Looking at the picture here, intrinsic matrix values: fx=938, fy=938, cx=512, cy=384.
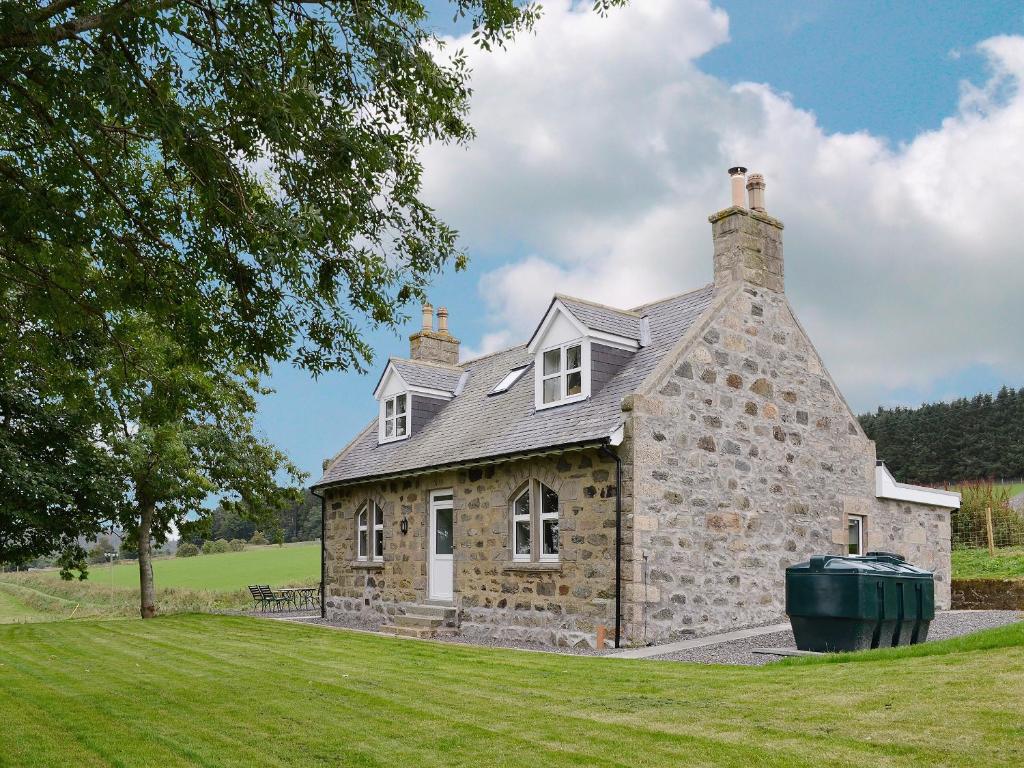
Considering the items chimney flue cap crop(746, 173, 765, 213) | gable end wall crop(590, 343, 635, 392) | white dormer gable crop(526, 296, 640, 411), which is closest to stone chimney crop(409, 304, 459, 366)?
white dormer gable crop(526, 296, 640, 411)

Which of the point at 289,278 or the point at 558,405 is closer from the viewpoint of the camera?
the point at 289,278

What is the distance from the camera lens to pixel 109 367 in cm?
1380

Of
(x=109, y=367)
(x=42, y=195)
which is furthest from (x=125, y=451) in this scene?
(x=42, y=195)

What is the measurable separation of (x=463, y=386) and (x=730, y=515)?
9.62 meters

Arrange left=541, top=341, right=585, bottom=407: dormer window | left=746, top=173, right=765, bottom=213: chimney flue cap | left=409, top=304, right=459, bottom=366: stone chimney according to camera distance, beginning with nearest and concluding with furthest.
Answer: left=541, top=341, right=585, bottom=407: dormer window
left=746, top=173, right=765, bottom=213: chimney flue cap
left=409, top=304, right=459, bottom=366: stone chimney

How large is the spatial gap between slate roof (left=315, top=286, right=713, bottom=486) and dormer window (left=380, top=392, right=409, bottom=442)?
0.87ft

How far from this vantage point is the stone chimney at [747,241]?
18.2 meters

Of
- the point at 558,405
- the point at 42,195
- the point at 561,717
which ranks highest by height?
the point at 42,195

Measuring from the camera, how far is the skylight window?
21.6 m

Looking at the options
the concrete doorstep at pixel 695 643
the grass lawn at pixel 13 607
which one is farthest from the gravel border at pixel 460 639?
the grass lawn at pixel 13 607

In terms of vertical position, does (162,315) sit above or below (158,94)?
below

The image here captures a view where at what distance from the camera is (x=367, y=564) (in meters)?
22.5

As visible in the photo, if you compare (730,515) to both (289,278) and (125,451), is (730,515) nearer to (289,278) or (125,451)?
(289,278)

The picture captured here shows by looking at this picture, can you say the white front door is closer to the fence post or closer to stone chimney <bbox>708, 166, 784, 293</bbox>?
stone chimney <bbox>708, 166, 784, 293</bbox>
